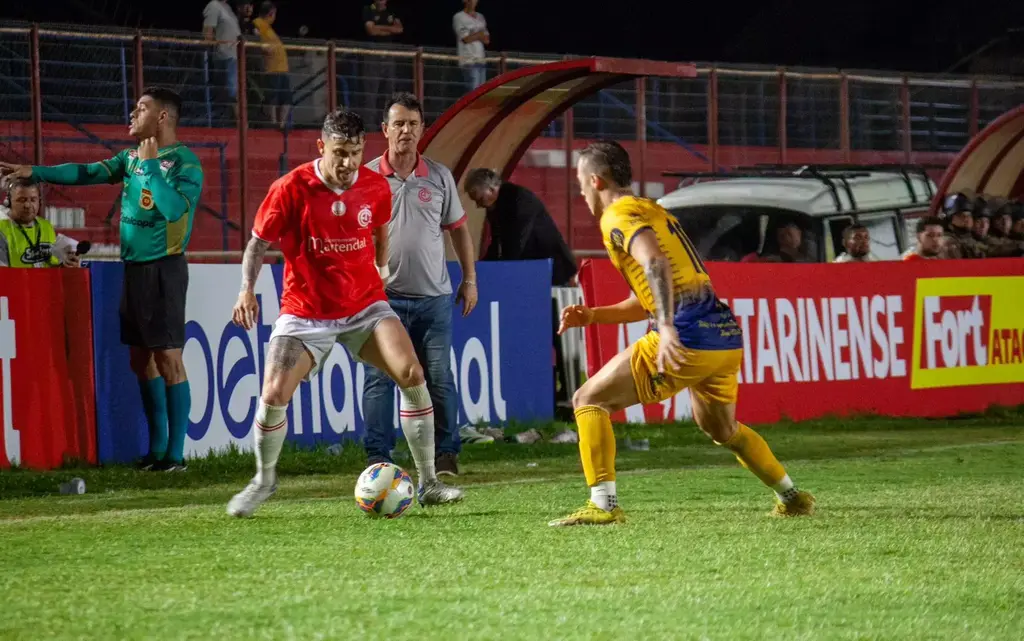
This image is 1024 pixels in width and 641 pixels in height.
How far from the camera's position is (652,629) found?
5.23 metres

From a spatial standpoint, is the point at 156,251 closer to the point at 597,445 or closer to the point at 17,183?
the point at 17,183

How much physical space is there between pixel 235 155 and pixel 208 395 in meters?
6.83

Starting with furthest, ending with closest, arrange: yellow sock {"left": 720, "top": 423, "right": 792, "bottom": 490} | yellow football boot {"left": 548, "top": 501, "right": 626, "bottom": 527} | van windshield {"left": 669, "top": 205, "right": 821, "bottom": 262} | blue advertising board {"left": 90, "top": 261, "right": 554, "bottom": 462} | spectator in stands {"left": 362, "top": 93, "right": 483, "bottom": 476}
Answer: van windshield {"left": 669, "top": 205, "right": 821, "bottom": 262} < blue advertising board {"left": 90, "top": 261, "right": 554, "bottom": 462} < spectator in stands {"left": 362, "top": 93, "right": 483, "bottom": 476} < yellow sock {"left": 720, "top": 423, "right": 792, "bottom": 490} < yellow football boot {"left": 548, "top": 501, "right": 626, "bottom": 527}

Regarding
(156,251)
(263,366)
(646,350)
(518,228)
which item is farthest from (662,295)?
(518,228)

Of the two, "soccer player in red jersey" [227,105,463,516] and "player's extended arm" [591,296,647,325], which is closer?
"player's extended arm" [591,296,647,325]

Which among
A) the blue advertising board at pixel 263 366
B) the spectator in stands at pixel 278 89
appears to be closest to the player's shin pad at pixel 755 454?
the blue advertising board at pixel 263 366

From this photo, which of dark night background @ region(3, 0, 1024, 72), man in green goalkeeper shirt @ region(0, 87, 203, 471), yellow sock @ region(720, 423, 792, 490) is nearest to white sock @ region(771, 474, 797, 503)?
yellow sock @ region(720, 423, 792, 490)

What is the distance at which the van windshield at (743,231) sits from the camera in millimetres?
18094

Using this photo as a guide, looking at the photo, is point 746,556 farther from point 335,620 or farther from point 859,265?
point 859,265

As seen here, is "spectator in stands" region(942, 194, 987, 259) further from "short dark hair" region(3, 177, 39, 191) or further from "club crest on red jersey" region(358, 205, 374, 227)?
"club crest on red jersey" region(358, 205, 374, 227)

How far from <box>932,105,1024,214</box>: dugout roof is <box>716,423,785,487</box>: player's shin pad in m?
13.9

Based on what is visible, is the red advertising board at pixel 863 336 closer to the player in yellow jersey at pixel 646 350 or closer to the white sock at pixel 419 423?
the white sock at pixel 419 423

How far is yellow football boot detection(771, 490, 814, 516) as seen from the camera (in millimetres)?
8000

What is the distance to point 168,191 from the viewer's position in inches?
421
